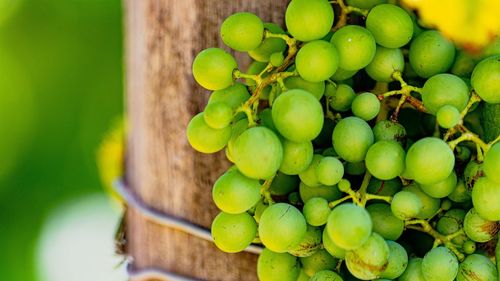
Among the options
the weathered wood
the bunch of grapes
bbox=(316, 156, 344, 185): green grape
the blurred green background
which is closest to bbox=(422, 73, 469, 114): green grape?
the bunch of grapes

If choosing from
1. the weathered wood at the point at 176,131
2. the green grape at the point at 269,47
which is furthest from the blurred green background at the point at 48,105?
the green grape at the point at 269,47

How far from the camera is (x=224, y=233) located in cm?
71

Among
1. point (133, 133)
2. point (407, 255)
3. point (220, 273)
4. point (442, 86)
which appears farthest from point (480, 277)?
point (133, 133)

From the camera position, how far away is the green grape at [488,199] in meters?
0.66

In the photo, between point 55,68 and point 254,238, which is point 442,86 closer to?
point 254,238

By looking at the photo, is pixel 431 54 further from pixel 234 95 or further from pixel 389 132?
pixel 234 95

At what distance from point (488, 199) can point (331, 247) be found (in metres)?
0.14

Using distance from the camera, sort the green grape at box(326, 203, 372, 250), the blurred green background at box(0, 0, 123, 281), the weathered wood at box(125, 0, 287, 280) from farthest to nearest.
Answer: the blurred green background at box(0, 0, 123, 281), the weathered wood at box(125, 0, 287, 280), the green grape at box(326, 203, 372, 250)

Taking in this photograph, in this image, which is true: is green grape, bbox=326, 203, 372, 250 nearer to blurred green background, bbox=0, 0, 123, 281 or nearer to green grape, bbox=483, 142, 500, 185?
green grape, bbox=483, 142, 500, 185

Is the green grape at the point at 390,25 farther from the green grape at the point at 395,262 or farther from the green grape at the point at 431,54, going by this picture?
the green grape at the point at 395,262

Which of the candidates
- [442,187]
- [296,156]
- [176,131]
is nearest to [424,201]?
[442,187]

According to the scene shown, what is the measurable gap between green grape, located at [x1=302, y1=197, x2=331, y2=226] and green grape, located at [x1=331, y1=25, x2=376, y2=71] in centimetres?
13

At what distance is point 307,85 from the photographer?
0.72m

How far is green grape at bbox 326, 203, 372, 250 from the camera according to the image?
63cm
